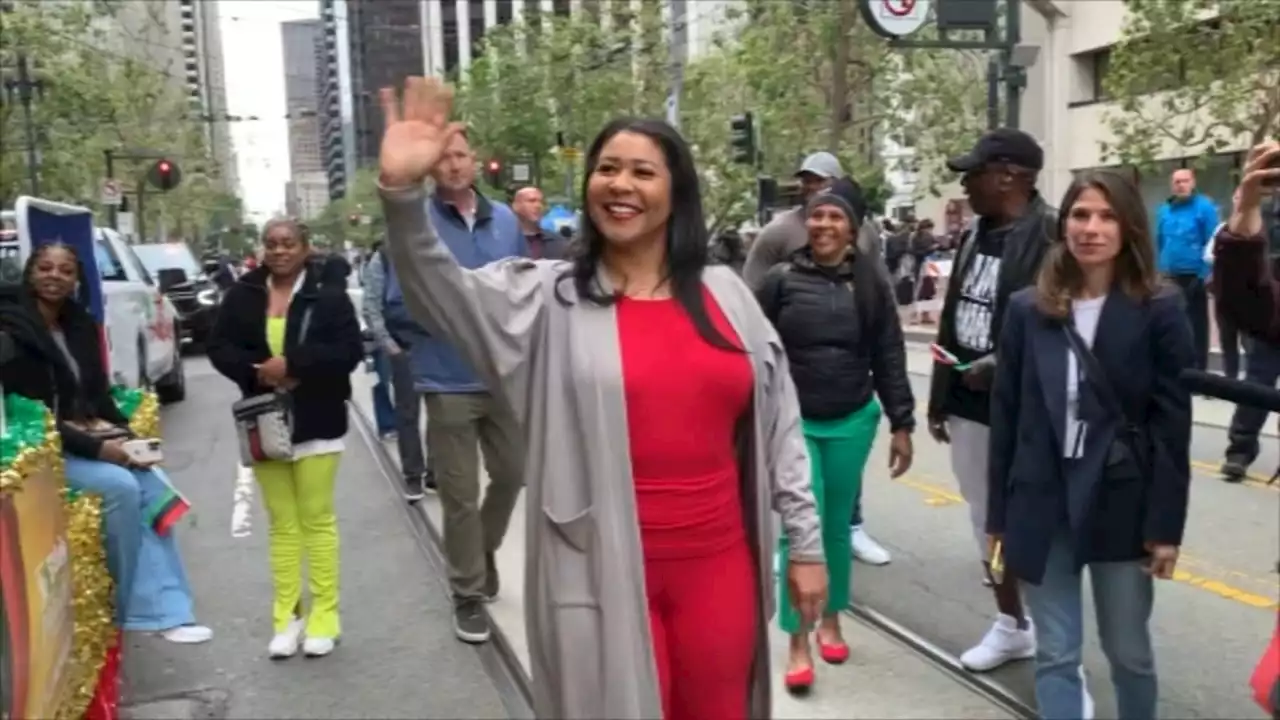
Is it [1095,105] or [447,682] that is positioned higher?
[1095,105]

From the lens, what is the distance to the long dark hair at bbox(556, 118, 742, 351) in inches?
122

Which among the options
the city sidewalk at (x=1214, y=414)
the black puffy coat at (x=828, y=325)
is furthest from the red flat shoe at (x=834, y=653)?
the city sidewalk at (x=1214, y=414)

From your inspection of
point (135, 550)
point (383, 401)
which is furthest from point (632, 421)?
point (383, 401)

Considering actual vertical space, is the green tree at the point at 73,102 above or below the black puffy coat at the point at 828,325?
above

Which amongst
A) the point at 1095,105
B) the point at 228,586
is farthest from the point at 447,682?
the point at 1095,105

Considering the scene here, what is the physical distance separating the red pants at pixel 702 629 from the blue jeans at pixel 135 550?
267 cm

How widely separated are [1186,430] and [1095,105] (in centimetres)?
3093

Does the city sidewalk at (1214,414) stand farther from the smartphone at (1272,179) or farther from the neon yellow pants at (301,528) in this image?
the smartphone at (1272,179)

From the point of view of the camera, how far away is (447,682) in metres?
5.52

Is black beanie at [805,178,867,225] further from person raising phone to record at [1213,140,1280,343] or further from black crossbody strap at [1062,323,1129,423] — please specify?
person raising phone to record at [1213,140,1280,343]

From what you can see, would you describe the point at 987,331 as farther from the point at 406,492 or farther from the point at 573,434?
the point at 406,492

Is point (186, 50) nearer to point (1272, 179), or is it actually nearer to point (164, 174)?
point (164, 174)

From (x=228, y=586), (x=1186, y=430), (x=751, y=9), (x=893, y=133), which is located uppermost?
Result: (x=751, y=9)

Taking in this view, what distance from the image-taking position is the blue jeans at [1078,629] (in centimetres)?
392
